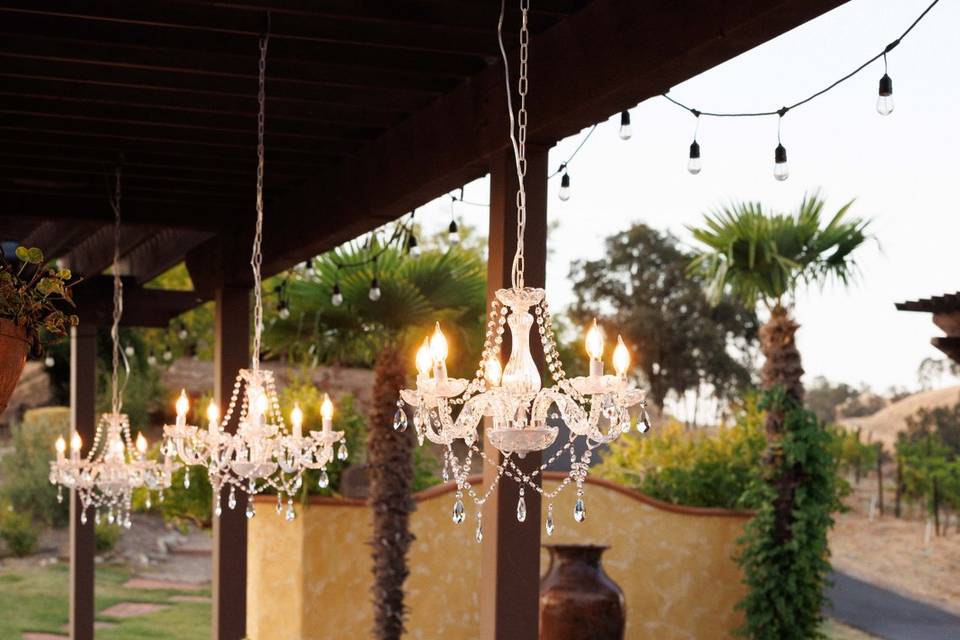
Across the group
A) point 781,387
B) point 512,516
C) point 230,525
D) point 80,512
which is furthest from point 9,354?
point 781,387

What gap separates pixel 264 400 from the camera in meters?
4.31

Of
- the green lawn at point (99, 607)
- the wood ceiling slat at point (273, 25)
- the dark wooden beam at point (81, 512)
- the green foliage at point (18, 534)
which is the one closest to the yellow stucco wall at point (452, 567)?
the dark wooden beam at point (81, 512)

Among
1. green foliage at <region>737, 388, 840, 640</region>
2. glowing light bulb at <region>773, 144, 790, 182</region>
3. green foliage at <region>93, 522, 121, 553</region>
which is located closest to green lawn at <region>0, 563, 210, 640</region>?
green foliage at <region>93, 522, 121, 553</region>

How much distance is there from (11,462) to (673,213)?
16.9 m

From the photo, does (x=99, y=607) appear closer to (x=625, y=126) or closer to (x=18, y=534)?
(x=18, y=534)

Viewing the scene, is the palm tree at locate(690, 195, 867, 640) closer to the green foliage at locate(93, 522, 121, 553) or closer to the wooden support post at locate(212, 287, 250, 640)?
the wooden support post at locate(212, 287, 250, 640)

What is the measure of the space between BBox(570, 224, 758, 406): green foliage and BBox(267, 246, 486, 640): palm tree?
59.8ft

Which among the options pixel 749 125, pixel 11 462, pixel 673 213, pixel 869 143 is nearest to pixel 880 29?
pixel 869 143

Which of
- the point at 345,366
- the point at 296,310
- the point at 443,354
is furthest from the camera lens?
the point at 345,366

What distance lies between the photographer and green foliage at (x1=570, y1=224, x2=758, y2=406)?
89.9 ft

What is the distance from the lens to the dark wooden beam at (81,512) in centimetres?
877

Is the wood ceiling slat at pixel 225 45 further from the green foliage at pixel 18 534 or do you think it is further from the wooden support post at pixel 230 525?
the green foliage at pixel 18 534

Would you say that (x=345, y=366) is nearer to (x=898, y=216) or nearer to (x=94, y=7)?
(x=898, y=216)

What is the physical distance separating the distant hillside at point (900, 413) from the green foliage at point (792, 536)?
17501mm
